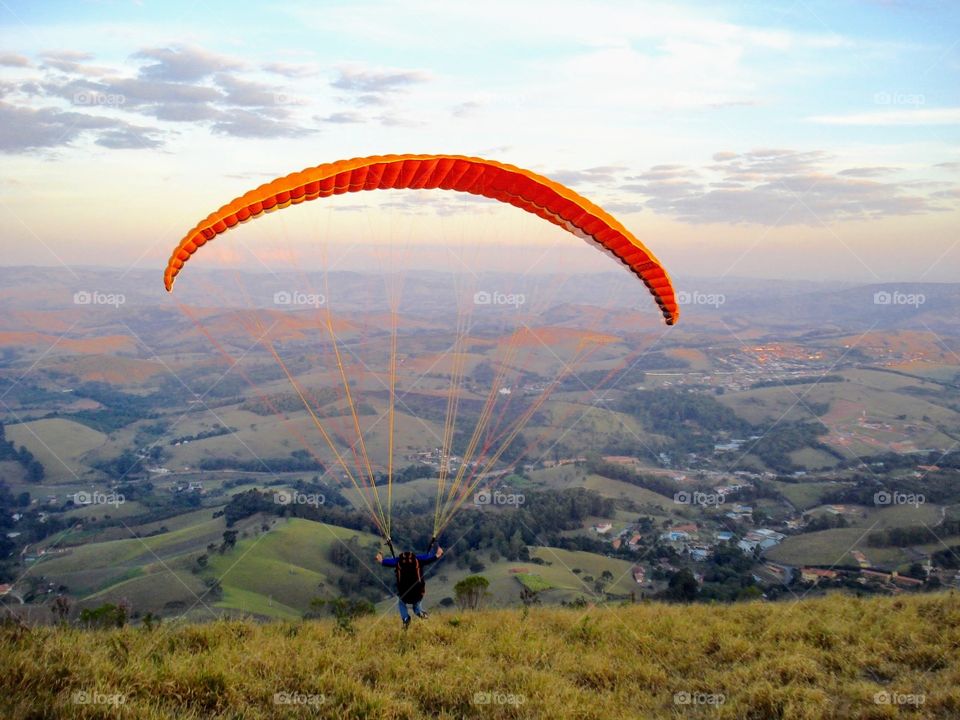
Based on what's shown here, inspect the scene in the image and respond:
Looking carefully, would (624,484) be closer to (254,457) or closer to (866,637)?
(254,457)

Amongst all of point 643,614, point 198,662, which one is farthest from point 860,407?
point 198,662

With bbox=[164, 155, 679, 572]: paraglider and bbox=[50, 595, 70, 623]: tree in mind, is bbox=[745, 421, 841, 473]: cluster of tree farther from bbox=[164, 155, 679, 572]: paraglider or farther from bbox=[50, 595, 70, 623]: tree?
bbox=[50, 595, 70, 623]: tree

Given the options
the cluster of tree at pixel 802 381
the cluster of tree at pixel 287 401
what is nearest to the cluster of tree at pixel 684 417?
the cluster of tree at pixel 802 381
